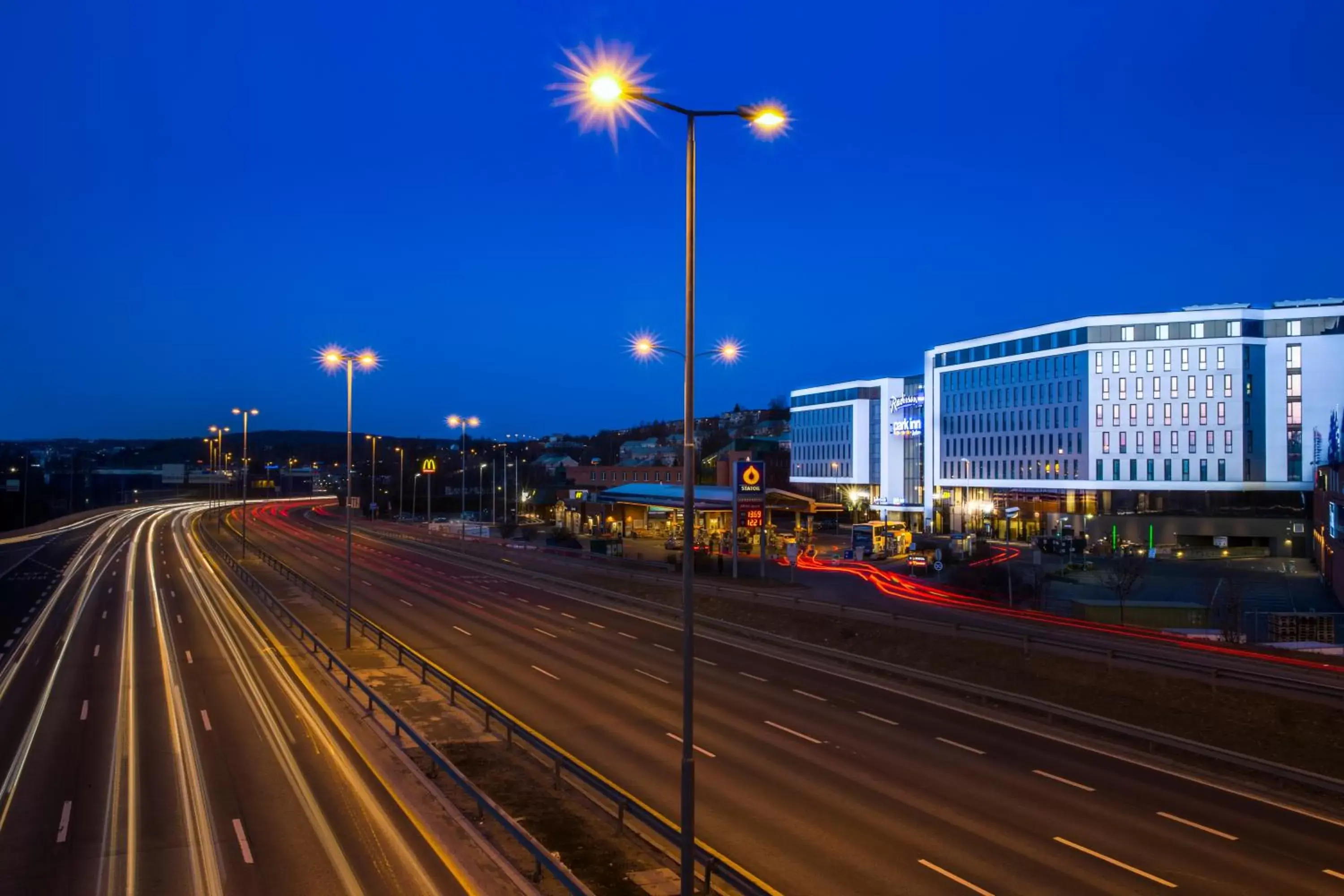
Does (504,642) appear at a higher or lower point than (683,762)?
lower

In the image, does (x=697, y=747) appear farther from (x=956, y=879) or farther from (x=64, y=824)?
(x=64, y=824)

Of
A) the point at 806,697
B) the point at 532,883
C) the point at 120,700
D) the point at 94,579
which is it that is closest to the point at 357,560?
the point at 94,579

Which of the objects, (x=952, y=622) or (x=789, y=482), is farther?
(x=789, y=482)

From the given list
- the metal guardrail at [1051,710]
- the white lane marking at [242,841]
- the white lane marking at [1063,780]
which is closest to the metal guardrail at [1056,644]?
the metal guardrail at [1051,710]

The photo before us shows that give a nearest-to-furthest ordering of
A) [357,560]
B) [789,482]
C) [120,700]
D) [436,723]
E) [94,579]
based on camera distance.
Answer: [436,723] → [120,700] → [94,579] → [357,560] → [789,482]

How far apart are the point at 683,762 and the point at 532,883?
111 inches

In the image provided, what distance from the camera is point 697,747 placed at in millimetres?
18422

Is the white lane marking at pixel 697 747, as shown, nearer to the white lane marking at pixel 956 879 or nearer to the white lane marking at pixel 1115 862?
the white lane marking at pixel 956 879

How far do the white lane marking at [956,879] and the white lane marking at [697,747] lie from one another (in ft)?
17.4

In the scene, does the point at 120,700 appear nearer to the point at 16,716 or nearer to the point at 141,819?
the point at 16,716

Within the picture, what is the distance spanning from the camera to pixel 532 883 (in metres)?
11.1

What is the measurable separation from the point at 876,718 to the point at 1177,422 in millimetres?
69743

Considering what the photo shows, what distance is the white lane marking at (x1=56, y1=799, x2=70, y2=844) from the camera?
13.1m

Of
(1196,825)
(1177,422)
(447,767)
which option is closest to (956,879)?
(1196,825)
